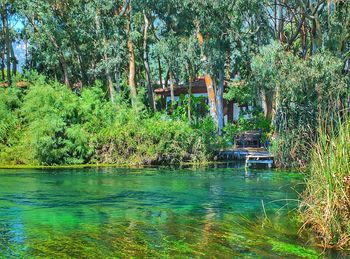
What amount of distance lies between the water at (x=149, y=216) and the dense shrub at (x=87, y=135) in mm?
4335

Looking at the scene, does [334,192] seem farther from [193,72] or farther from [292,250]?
[193,72]

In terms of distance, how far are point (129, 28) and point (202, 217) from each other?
2874 centimetres

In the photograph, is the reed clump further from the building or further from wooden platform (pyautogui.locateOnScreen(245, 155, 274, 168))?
the building

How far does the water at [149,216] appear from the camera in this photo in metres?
10.4

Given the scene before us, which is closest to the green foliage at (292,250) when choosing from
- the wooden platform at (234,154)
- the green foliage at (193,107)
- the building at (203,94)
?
the wooden platform at (234,154)

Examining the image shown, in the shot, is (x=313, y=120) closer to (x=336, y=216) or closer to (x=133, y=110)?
(x=133, y=110)

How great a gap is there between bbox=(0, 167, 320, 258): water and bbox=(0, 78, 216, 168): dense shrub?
4335 millimetres

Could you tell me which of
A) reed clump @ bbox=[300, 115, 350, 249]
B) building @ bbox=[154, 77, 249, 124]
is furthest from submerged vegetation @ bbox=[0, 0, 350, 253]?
reed clump @ bbox=[300, 115, 350, 249]

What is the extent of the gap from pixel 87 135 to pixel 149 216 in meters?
14.8

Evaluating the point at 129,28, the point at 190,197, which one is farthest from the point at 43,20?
the point at 190,197

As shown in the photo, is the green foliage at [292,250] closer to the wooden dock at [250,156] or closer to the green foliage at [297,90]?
the green foliage at [297,90]

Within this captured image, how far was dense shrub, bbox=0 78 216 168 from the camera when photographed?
27.7 m

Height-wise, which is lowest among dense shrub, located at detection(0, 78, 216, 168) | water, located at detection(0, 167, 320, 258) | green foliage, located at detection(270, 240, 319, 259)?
green foliage, located at detection(270, 240, 319, 259)

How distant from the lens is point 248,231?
39.5ft
